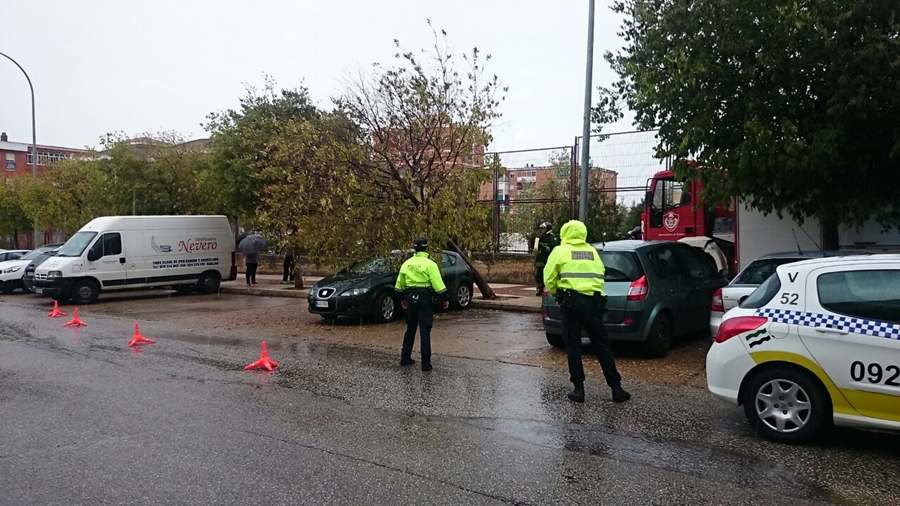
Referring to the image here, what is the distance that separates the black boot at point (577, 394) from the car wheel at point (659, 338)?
2291 millimetres

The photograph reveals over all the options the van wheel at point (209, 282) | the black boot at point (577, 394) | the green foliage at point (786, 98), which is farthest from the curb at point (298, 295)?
the black boot at point (577, 394)

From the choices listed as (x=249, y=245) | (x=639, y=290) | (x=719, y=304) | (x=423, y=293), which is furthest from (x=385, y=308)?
(x=249, y=245)

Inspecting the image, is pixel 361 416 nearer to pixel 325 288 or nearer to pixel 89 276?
pixel 325 288

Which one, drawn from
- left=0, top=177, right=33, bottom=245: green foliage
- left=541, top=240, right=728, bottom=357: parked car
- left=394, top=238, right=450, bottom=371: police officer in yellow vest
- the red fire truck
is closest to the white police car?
left=541, top=240, right=728, bottom=357: parked car

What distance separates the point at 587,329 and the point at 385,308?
23.6 ft

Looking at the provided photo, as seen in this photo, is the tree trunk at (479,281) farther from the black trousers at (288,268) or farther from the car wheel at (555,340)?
the black trousers at (288,268)

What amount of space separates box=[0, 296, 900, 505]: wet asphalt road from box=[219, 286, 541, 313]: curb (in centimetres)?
599

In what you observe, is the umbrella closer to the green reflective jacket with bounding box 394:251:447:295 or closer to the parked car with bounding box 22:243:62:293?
the parked car with bounding box 22:243:62:293

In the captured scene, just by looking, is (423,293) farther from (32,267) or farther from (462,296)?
(32,267)

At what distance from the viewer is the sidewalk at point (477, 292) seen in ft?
52.3

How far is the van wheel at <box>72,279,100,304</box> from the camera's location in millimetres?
19230

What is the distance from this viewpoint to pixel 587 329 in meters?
7.46

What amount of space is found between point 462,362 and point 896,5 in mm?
6884

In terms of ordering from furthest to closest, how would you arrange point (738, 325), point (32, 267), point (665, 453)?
point (32, 267)
point (738, 325)
point (665, 453)
